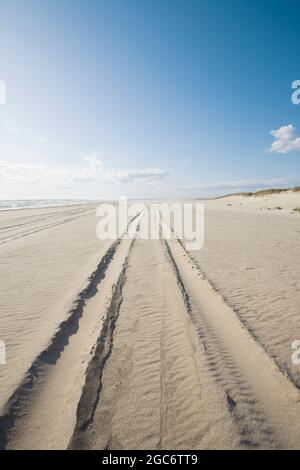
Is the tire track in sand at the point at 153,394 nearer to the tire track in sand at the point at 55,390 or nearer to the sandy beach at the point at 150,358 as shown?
the sandy beach at the point at 150,358

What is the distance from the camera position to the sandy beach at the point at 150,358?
2625mm

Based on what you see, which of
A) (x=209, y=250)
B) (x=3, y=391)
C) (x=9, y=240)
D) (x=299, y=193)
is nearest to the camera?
(x=3, y=391)

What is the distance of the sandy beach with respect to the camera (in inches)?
103

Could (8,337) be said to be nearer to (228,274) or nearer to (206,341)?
(206,341)

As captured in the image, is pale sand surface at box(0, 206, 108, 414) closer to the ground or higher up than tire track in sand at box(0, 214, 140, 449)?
higher up

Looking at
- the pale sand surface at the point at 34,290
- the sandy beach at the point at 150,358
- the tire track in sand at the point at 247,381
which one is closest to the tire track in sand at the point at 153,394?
the sandy beach at the point at 150,358

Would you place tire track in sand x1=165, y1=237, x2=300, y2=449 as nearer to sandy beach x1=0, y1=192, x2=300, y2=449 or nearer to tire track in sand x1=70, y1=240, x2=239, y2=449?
sandy beach x1=0, y1=192, x2=300, y2=449

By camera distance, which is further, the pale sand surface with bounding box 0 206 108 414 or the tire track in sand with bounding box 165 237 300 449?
the pale sand surface with bounding box 0 206 108 414

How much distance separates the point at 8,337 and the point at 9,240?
10.1 meters

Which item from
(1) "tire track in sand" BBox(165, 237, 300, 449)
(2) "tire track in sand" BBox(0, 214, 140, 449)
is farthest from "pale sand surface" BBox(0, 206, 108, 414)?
(1) "tire track in sand" BBox(165, 237, 300, 449)

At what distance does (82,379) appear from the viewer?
3.26 metres

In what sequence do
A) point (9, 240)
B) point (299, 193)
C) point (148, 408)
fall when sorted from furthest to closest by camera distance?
point (299, 193) → point (9, 240) → point (148, 408)

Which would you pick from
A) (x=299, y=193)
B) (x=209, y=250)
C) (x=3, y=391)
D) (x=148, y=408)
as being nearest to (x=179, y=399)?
(x=148, y=408)
